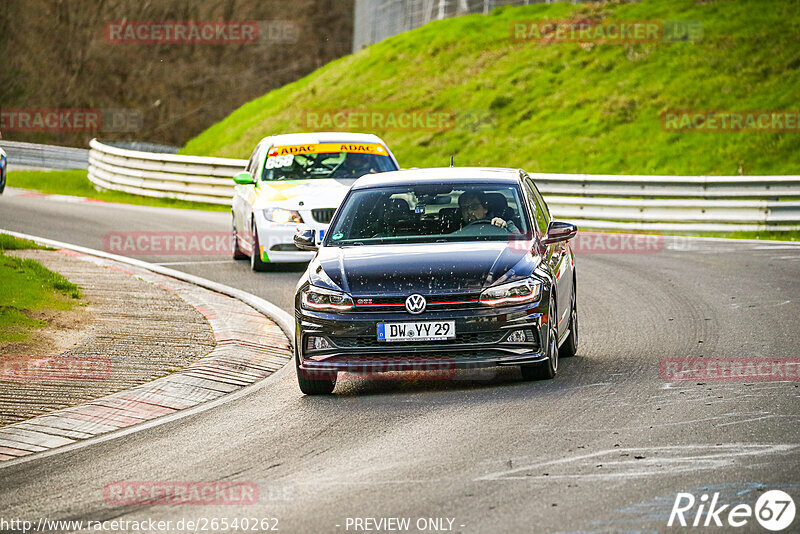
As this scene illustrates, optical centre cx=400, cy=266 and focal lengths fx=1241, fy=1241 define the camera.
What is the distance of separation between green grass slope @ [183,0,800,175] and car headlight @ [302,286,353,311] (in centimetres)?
1926

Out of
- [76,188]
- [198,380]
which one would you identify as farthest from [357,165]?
[76,188]

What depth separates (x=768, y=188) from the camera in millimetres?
21109

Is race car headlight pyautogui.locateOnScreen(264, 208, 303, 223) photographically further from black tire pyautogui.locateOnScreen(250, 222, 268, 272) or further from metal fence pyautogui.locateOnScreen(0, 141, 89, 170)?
metal fence pyautogui.locateOnScreen(0, 141, 89, 170)

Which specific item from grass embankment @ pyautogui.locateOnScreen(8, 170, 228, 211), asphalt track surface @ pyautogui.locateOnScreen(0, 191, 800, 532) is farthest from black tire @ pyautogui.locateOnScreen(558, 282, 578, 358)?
grass embankment @ pyautogui.locateOnScreen(8, 170, 228, 211)

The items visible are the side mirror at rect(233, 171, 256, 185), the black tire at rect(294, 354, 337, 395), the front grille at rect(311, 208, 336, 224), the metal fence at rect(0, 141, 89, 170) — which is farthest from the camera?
the metal fence at rect(0, 141, 89, 170)

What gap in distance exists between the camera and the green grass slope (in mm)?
Answer: 29734

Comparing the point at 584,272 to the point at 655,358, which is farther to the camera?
the point at 584,272

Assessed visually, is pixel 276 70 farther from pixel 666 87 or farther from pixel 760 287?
pixel 760 287

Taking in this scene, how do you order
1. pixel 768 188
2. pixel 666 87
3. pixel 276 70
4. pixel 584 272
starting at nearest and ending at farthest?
pixel 584 272
pixel 768 188
pixel 666 87
pixel 276 70

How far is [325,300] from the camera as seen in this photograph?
881cm

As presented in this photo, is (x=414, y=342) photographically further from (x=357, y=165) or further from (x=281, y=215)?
(x=357, y=165)

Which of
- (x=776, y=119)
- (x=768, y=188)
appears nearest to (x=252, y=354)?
(x=768, y=188)

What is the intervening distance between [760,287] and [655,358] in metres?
4.77

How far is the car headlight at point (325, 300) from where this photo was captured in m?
8.71
